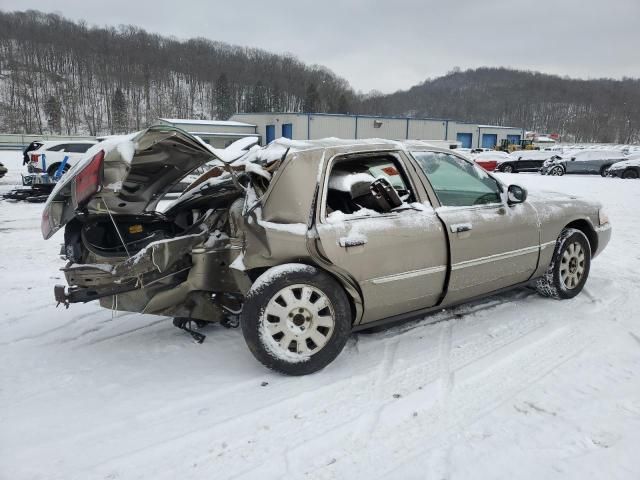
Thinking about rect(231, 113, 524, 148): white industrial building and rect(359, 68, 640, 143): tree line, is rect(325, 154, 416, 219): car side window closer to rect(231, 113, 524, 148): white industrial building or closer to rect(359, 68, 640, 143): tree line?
rect(231, 113, 524, 148): white industrial building

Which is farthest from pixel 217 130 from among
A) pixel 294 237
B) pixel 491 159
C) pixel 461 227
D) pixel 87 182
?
pixel 294 237

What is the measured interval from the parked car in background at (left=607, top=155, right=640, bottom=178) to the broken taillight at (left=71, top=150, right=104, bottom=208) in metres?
23.0

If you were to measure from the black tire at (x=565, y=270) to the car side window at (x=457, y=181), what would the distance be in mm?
1015

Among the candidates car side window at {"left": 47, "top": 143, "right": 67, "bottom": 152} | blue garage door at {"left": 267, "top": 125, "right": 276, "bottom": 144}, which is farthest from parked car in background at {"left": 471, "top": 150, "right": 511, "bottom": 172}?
blue garage door at {"left": 267, "top": 125, "right": 276, "bottom": 144}

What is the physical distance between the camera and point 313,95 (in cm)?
Result: 10556

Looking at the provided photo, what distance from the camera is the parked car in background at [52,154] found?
1684 centimetres

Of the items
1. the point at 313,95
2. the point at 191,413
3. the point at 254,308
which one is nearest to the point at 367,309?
the point at 254,308

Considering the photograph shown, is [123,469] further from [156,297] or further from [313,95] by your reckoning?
[313,95]

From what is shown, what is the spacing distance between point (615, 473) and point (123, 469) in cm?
254

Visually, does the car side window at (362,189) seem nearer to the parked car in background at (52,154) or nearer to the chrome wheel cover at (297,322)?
the chrome wheel cover at (297,322)

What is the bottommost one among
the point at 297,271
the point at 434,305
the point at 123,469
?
the point at 123,469

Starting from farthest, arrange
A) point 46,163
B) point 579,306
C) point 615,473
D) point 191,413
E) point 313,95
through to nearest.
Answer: point 313,95 < point 46,163 < point 579,306 < point 191,413 < point 615,473

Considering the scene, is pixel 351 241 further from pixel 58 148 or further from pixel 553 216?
pixel 58 148

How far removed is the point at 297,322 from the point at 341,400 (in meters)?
0.62
